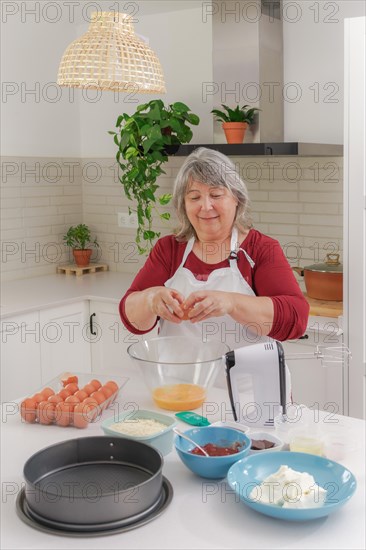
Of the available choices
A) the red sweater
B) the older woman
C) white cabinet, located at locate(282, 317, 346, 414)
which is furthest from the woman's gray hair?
white cabinet, located at locate(282, 317, 346, 414)

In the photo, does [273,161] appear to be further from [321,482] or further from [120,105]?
[321,482]

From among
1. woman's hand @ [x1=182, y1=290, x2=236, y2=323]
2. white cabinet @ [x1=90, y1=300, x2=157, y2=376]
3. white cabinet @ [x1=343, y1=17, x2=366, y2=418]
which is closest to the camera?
woman's hand @ [x1=182, y1=290, x2=236, y2=323]

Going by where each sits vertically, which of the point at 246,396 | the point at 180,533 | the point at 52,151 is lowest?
the point at 180,533

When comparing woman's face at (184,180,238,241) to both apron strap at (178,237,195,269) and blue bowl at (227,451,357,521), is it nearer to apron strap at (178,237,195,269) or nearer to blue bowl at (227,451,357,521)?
apron strap at (178,237,195,269)

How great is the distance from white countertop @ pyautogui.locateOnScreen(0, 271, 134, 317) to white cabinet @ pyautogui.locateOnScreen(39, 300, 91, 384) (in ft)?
0.19

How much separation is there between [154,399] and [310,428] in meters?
0.53

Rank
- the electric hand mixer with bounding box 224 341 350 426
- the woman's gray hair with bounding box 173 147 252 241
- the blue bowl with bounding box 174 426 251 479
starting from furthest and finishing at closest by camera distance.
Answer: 1. the woman's gray hair with bounding box 173 147 252 241
2. the electric hand mixer with bounding box 224 341 350 426
3. the blue bowl with bounding box 174 426 251 479

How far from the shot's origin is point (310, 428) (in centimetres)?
187

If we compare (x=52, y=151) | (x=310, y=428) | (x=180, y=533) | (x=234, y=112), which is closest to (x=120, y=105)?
(x=52, y=151)

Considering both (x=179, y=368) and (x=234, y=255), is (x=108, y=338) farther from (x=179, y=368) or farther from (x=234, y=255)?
(x=179, y=368)

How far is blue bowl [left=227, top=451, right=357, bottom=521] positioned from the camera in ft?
4.96

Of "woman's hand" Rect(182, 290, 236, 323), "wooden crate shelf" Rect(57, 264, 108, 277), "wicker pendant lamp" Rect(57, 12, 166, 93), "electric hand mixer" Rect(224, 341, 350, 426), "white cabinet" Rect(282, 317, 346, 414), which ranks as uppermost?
"wicker pendant lamp" Rect(57, 12, 166, 93)

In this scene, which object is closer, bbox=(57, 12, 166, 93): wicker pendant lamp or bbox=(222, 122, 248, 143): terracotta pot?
bbox=(57, 12, 166, 93): wicker pendant lamp

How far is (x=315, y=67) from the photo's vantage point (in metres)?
3.82
